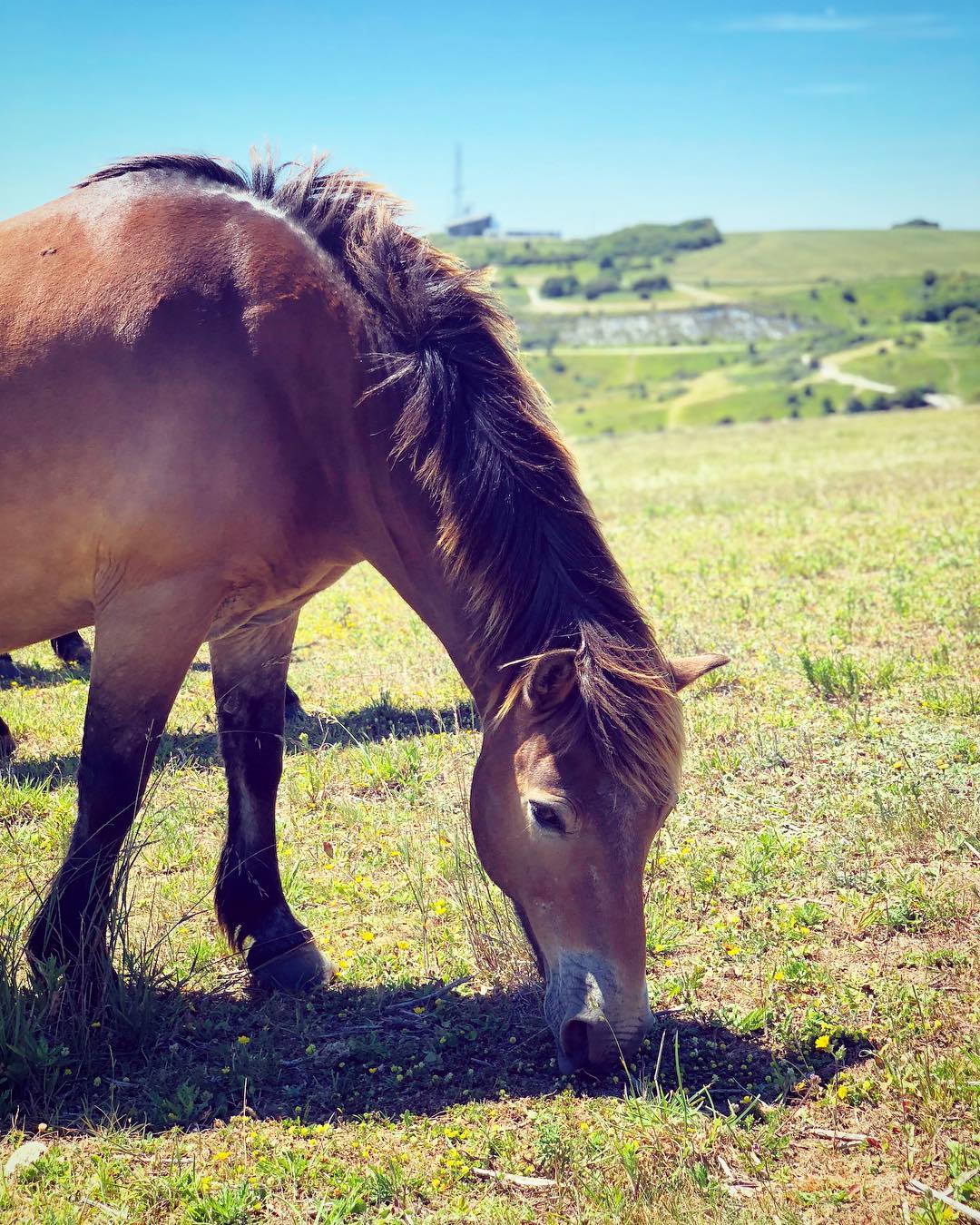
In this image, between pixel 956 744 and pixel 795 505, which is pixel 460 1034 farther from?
pixel 795 505

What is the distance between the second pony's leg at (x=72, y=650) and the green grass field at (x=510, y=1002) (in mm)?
876

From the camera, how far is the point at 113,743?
143 inches

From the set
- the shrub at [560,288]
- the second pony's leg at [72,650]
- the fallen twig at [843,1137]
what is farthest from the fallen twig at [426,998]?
the shrub at [560,288]

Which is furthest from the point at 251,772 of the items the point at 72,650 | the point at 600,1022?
the point at 72,650

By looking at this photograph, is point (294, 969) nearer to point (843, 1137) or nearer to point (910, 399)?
point (843, 1137)

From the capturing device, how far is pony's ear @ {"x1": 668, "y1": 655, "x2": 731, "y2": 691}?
11.4 ft

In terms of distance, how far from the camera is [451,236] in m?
171

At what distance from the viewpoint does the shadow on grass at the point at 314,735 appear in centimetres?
596

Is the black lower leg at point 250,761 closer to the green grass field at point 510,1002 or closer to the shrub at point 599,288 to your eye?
the green grass field at point 510,1002

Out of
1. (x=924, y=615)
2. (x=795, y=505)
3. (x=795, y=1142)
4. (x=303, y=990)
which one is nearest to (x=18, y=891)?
(x=303, y=990)

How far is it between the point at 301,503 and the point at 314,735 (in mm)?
3173

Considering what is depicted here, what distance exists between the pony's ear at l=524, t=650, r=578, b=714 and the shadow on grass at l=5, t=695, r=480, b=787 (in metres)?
2.52

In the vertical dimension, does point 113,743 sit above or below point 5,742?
above

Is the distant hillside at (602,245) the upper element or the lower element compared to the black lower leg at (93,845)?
upper
